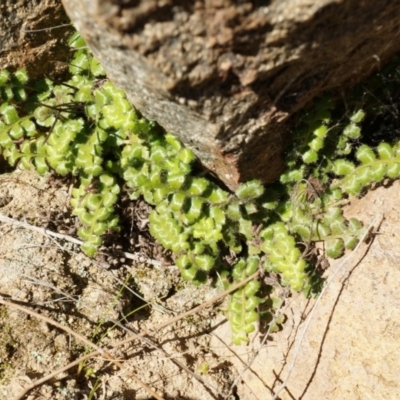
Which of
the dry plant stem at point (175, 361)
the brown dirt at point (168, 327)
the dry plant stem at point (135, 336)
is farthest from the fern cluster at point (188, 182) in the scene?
the dry plant stem at point (175, 361)

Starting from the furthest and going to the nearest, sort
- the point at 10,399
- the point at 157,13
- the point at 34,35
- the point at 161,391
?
the point at 161,391, the point at 34,35, the point at 10,399, the point at 157,13

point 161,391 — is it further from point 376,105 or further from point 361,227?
A: point 376,105

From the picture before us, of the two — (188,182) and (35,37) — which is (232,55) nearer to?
(188,182)

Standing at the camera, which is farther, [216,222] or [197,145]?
[216,222]

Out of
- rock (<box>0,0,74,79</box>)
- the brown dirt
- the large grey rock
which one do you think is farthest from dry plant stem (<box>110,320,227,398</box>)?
rock (<box>0,0,74,79</box>)

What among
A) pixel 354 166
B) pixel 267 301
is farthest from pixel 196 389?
pixel 354 166

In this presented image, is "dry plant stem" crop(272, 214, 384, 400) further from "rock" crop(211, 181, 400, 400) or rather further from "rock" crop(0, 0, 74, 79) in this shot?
"rock" crop(0, 0, 74, 79)
